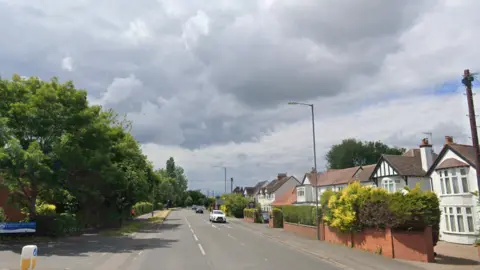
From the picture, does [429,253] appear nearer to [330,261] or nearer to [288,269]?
[330,261]

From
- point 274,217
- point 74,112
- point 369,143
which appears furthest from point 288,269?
point 369,143

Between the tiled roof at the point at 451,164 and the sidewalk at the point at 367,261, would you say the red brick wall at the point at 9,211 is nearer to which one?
the sidewalk at the point at 367,261

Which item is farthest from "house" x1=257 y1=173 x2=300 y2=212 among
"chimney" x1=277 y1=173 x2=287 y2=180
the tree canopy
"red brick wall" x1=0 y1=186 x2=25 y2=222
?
the tree canopy

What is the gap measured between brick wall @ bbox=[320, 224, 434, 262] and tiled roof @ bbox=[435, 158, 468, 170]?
10580 millimetres

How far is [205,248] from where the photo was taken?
70.4 feet

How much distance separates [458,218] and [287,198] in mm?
48888

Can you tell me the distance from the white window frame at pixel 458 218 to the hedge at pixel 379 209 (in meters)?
9.23

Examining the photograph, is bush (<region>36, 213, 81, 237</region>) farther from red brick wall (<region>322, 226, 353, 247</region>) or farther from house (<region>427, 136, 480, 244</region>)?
house (<region>427, 136, 480, 244</region>)

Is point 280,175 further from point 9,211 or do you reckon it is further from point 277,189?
point 9,211

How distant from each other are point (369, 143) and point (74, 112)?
3216 inches

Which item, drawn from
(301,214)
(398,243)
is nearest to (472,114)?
(398,243)

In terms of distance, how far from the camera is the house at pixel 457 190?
1046 inches

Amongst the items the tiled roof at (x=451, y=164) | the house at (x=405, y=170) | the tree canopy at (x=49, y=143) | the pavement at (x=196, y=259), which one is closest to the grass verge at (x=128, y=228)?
the tree canopy at (x=49, y=143)

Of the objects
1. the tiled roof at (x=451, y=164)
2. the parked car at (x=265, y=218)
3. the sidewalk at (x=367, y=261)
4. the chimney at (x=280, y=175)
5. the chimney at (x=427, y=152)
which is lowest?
the sidewalk at (x=367, y=261)
